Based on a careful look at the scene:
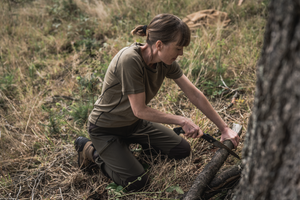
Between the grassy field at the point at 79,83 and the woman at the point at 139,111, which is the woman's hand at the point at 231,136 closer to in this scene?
the woman at the point at 139,111

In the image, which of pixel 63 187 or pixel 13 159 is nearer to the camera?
pixel 63 187

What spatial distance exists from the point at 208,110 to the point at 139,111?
0.69 m

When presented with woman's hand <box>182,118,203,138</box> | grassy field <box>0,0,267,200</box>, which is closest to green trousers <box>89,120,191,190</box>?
grassy field <box>0,0,267,200</box>

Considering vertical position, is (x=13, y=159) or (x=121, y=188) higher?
(x=121, y=188)

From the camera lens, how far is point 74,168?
2.35 metres

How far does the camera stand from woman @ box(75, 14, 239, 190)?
67.6 inches

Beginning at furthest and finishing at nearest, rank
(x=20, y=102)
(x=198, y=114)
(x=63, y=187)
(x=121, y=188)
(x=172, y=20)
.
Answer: (x=20, y=102) → (x=198, y=114) → (x=63, y=187) → (x=121, y=188) → (x=172, y=20)

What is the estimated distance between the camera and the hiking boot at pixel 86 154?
2.27 metres

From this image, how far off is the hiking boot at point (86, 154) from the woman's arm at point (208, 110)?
3.76 ft

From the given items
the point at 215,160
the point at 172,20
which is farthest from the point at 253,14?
the point at 215,160

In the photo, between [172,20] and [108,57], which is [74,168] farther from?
[108,57]

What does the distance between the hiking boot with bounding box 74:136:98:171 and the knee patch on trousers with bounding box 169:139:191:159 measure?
80 cm

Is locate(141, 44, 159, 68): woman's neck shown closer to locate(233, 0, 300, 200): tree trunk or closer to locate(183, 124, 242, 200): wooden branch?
locate(183, 124, 242, 200): wooden branch

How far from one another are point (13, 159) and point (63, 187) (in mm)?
744
